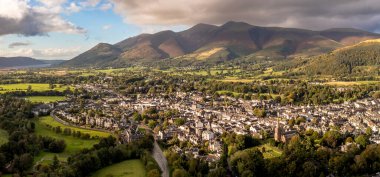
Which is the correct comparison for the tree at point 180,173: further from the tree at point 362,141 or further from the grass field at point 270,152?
the tree at point 362,141

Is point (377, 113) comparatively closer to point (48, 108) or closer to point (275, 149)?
point (275, 149)

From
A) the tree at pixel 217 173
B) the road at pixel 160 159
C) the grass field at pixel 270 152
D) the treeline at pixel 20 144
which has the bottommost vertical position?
the road at pixel 160 159

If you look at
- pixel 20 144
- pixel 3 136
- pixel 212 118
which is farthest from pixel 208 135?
pixel 3 136

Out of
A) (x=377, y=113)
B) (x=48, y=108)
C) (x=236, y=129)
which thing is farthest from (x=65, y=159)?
(x=377, y=113)

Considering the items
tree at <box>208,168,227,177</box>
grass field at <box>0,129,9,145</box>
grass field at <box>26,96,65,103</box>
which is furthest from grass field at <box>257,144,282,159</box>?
grass field at <box>26,96,65,103</box>

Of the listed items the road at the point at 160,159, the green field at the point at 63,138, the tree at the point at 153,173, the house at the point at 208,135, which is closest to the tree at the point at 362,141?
the house at the point at 208,135

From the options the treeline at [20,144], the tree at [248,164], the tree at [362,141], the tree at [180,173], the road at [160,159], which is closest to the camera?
the tree at [180,173]

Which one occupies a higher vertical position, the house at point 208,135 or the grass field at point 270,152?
the house at point 208,135
